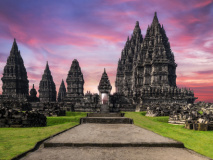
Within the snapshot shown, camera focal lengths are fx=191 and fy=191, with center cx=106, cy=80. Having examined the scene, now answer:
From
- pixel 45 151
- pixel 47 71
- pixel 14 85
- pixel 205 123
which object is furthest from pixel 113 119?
pixel 47 71

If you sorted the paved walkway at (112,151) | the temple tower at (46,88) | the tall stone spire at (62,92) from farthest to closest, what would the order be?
the tall stone spire at (62,92) → the temple tower at (46,88) → the paved walkway at (112,151)

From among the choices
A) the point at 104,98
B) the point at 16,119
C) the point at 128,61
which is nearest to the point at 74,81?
the point at 128,61

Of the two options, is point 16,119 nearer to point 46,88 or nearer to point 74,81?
point 74,81

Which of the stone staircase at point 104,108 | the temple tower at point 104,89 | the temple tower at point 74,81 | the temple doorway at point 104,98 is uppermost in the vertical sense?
the temple tower at point 74,81

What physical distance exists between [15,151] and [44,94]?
311 feet

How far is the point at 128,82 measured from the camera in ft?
248

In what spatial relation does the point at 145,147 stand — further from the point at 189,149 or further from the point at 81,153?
the point at 81,153

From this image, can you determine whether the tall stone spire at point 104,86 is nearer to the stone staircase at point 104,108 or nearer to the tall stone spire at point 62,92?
the stone staircase at point 104,108

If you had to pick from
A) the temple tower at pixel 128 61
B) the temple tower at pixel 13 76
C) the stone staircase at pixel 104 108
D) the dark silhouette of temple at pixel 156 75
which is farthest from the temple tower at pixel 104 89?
the temple tower at pixel 13 76

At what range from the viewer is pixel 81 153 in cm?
604

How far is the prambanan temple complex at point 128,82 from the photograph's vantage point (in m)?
31.4

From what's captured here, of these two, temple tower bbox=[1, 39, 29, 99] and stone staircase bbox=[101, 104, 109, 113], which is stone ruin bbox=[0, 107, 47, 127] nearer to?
stone staircase bbox=[101, 104, 109, 113]

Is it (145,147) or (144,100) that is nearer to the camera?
(145,147)

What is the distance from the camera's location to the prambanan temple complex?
31438 mm
